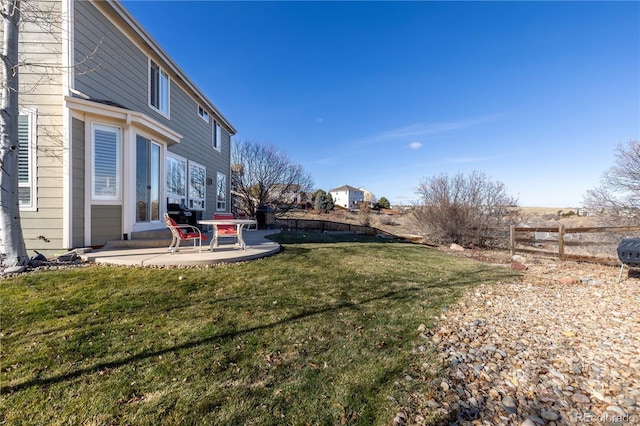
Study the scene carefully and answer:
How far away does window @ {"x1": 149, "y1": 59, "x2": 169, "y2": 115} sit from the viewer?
8.51m

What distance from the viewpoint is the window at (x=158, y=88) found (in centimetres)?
851

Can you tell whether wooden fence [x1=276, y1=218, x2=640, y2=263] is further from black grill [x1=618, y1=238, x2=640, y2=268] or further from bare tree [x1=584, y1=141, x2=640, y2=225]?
black grill [x1=618, y1=238, x2=640, y2=268]

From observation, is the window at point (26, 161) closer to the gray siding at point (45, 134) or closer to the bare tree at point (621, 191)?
the gray siding at point (45, 134)

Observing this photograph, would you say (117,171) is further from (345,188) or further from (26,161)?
(345,188)

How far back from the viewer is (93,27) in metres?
6.20

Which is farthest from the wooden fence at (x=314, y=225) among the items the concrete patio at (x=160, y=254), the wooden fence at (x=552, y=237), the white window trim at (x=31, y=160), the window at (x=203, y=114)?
the white window trim at (x=31, y=160)

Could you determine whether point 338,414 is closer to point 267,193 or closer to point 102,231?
point 102,231

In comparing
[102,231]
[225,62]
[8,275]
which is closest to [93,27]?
[102,231]

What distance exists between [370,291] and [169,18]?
36.5ft

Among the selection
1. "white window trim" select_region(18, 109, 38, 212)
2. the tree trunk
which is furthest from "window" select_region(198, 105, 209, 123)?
the tree trunk

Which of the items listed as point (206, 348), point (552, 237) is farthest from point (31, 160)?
point (552, 237)

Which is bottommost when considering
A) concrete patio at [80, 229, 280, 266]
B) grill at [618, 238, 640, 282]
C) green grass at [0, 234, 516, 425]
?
green grass at [0, 234, 516, 425]

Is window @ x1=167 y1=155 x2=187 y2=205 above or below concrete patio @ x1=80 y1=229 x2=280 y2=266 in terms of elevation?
above

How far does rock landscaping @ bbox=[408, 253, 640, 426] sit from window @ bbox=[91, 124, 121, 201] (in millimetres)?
7193
